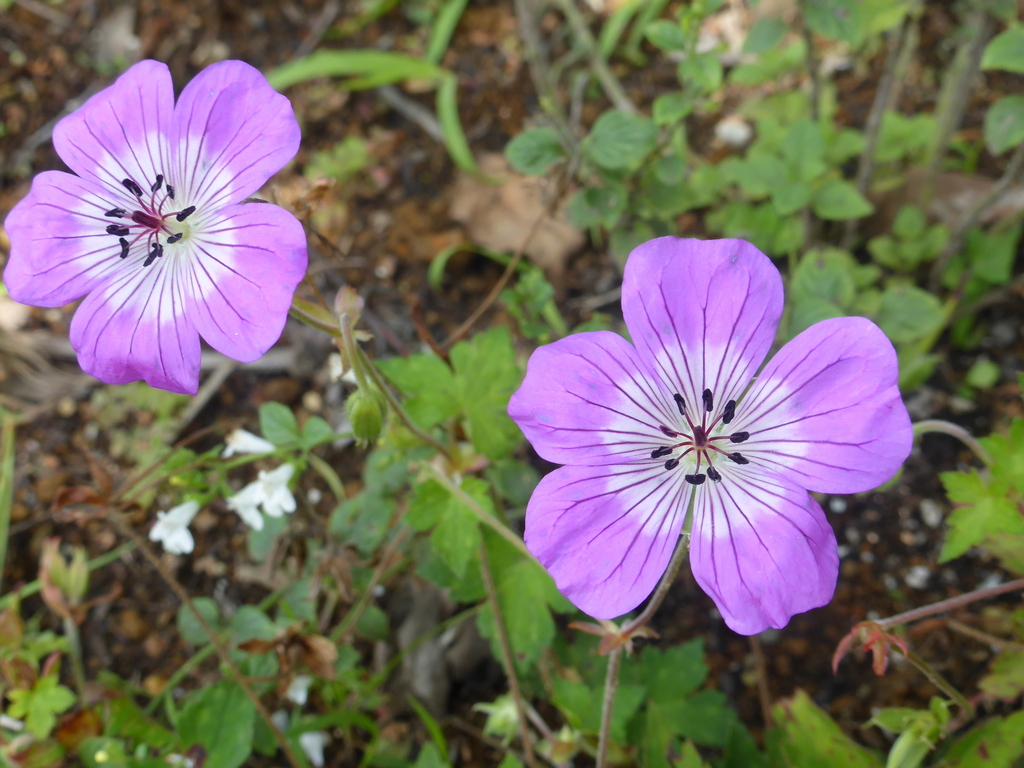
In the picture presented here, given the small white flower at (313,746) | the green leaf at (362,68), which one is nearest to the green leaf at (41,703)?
the small white flower at (313,746)

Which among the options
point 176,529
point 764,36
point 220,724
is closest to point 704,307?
point 764,36

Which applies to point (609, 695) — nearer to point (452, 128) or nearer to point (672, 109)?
point (672, 109)

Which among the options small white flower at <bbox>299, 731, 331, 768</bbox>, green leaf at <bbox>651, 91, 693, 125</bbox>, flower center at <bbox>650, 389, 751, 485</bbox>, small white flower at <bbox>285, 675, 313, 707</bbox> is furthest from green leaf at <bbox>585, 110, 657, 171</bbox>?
small white flower at <bbox>299, 731, 331, 768</bbox>

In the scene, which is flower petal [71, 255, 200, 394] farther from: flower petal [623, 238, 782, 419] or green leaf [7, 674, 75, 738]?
green leaf [7, 674, 75, 738]

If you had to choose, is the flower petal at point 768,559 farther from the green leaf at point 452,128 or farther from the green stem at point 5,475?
the green stem at point 5,475

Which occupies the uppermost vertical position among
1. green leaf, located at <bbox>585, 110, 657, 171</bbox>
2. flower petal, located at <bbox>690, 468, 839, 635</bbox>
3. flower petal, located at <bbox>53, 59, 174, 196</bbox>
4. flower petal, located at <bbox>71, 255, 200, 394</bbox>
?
flower petal, located at <bbox>53, 59, 174, 196</bbox>
